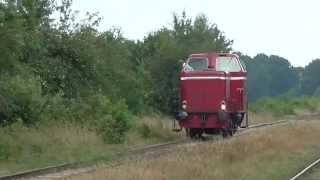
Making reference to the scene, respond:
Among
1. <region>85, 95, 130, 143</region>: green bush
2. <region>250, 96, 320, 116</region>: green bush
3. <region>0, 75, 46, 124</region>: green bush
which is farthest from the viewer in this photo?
<region>250, 96, 320, 116</region>: green bush

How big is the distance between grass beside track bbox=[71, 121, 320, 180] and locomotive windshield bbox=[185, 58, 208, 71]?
4.45 meters

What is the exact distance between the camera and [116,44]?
129 feet

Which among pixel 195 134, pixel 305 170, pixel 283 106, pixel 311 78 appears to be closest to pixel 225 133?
pixel 195 134

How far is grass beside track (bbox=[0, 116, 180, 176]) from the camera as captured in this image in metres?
21.4

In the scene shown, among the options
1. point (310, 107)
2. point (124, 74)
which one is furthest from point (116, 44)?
point (310, 107)

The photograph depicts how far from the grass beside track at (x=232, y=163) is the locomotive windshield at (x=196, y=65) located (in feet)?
14.6

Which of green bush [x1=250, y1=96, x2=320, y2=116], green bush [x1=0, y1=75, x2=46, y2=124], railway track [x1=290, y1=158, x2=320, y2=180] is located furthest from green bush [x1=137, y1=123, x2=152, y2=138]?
green bush [x1=250, y1=96, x2=320, y2=116]

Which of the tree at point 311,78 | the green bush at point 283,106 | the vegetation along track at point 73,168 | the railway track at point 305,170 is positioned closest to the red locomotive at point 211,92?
the vegetation along track at point 73,168

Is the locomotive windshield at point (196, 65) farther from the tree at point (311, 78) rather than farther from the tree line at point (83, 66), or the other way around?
the tree at point (311, 78)

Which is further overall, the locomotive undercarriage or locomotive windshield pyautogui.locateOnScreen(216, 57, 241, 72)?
locomotive windshield pyautogui.locateOnScreen(216, 57, 241, 72)

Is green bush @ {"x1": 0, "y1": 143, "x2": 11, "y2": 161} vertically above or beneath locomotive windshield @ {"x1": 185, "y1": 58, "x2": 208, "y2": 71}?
beneath

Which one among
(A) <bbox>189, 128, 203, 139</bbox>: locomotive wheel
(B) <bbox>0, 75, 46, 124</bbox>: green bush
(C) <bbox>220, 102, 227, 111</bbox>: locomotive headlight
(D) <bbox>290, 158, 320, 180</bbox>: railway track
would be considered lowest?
(A) <bbox>189, 128, 203, 139</bbox>: locomotive wheel

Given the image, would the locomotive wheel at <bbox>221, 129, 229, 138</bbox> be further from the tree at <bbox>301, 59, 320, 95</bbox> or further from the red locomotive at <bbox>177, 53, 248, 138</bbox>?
the tree at <bbox>301, 59, 320, 95</bbox>

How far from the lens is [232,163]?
19.9 meters
